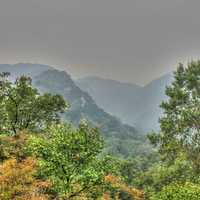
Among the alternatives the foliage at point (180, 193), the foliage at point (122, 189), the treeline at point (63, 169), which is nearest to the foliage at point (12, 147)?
the treeline at point (63, 169)

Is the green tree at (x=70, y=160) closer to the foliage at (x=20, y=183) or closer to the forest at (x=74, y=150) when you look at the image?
the forest at (x=74, y=150)

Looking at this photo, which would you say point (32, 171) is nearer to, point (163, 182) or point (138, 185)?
point (163, 182)

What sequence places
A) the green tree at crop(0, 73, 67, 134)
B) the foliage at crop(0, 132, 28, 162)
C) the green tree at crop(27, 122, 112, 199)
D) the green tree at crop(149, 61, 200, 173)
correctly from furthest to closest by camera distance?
the green tree at crop(0, 73, 67, 134)
the green tree at crop(149, 61, 200, 173)
the foliage at crop(0, 132, 28, 162)
the green tree at crop(27, 122, 112, 199)

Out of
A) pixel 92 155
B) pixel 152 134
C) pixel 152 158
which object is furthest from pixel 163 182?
pixel 152 158

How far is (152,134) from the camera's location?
62938 millimetres

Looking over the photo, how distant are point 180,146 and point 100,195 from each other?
22.8 m

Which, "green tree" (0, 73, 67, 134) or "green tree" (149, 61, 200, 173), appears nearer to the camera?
"green tree" (149, 61, 200, 173)

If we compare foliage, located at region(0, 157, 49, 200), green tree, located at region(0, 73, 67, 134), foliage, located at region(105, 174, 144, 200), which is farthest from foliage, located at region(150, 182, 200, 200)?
green tree, located at region(0, 73, 67, 134)

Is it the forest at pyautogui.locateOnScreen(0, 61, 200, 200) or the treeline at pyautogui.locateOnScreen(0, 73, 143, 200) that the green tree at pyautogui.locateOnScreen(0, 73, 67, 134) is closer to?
the forest at pyautogui.locateOnScreen(0, 61, 200, 200)

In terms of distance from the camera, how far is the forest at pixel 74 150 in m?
35.9

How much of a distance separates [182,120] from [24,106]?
2345 cm

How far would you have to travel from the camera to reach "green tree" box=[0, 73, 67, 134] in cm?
6178

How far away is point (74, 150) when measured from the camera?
3628 cm

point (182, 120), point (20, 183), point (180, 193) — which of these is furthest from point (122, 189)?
point (180, 193)
